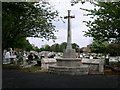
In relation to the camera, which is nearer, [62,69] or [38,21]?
[62,69]

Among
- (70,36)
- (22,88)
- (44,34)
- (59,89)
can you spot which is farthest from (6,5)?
(44,34)

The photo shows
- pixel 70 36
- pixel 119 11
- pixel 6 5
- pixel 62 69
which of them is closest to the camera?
pixel 6 5

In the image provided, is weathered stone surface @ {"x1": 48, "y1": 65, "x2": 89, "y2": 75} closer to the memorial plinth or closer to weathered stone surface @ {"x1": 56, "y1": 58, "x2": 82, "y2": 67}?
the memorial plinth

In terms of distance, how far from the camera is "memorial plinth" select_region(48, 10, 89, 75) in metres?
13.7

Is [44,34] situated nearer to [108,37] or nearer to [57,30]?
[57,30]

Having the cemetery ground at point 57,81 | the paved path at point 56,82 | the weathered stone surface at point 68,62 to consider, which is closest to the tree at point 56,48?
the weathered stone surface at point 68,62

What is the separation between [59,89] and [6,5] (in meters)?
3.89

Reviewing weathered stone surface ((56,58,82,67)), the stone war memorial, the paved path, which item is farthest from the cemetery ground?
weathered stone surface ((56,58,82,67))

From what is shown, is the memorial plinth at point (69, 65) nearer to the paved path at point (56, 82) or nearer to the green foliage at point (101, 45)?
the paved path at point (56, 82)

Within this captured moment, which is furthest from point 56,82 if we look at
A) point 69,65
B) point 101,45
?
point 101,45

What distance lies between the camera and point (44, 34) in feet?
66.3

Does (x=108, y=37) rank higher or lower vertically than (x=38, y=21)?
lower

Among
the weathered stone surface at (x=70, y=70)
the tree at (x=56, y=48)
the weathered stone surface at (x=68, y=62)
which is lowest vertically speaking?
the weathered stone surface at (x=70, y=70)

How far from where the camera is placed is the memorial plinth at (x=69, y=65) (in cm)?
1373
